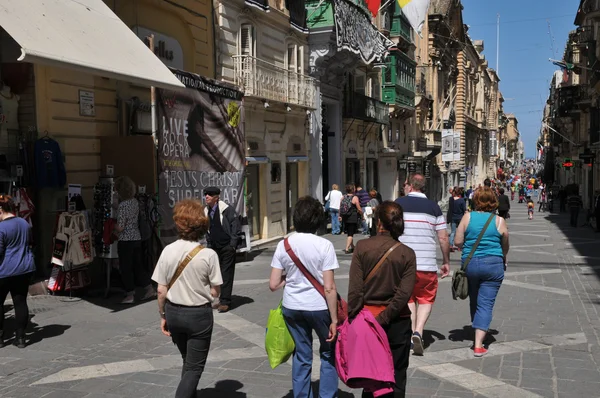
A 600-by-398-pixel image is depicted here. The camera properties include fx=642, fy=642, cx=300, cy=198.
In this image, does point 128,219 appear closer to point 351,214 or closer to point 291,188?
point 351,214

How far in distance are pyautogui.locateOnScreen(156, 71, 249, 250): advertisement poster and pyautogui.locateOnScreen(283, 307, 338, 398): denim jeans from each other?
6263 mm

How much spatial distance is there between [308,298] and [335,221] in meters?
16.4

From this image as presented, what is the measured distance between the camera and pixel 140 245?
31.7ft

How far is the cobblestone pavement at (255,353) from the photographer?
578 centimetres

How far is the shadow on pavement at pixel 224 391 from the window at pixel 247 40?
12918mm

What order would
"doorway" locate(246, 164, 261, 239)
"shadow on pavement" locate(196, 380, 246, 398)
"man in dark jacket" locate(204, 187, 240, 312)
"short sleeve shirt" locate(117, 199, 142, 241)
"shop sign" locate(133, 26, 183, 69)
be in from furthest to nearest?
"doorway" locate(246, 164, 261, 239) → "shop sign" locate(133, 26, 183, 69) → "short sleeve shirt" locate(117, 199, 142, 241) → "man in dark jacket" locate(204, 187, 240, 312) → "shadow on pavement" locate(196, 380, 246, 398)

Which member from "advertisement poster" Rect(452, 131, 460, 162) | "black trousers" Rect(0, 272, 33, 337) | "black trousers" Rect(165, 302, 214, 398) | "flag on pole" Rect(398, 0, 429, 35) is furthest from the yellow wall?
"advertisement poster" Rect(452, 131, 460, 162)

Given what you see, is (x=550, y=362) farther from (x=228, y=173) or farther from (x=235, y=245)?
(x=228, y=173)

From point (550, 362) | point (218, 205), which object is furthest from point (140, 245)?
point (550, 362)

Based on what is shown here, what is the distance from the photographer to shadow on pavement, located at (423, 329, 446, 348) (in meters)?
7.41

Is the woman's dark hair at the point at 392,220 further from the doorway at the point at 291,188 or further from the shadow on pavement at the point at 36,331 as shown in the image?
Answer: the doorway at the point at 291,188

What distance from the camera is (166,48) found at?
45.8ft

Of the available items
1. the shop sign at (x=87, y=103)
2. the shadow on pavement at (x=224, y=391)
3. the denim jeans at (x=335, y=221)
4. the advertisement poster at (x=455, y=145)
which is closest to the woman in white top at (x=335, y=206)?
the denim jeans at (x=335, y=221)

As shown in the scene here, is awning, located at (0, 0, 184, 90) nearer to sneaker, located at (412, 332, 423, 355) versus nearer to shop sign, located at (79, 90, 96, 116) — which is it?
shop sign, located at (79, 90, 96, 116)
